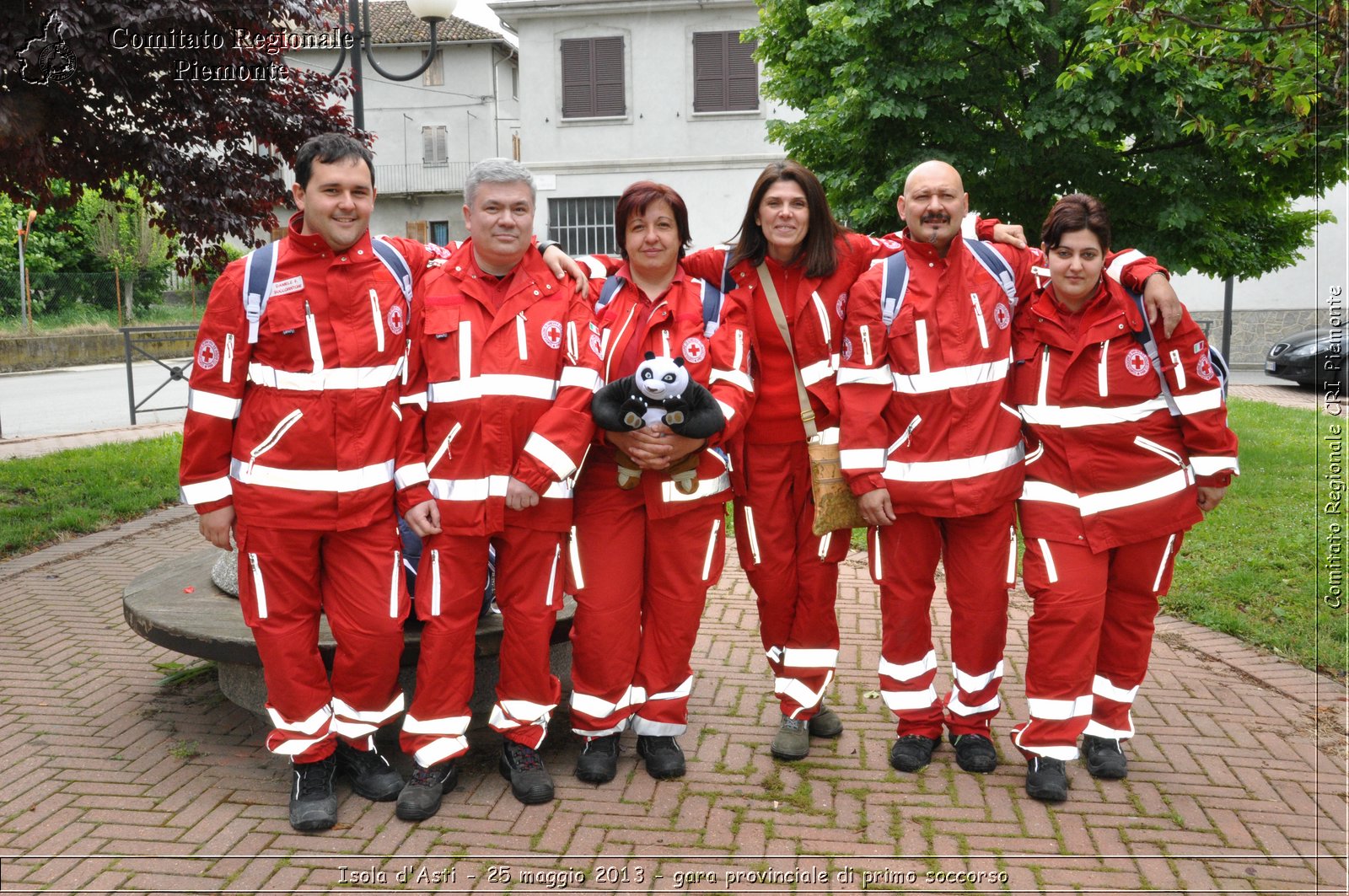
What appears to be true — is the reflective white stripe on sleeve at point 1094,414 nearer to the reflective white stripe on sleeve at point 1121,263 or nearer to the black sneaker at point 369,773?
the reflective white stripe on sleeve at point 1121,263

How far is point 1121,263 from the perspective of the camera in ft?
12.9

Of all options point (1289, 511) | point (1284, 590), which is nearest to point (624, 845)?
point (1284, 590)

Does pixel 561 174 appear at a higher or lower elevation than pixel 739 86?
lower

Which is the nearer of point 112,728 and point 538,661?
point 538,661

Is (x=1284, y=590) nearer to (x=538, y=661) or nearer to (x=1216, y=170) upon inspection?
(x=1216, y=170)

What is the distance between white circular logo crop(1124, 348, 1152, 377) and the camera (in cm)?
382

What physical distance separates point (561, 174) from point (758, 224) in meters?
22.4

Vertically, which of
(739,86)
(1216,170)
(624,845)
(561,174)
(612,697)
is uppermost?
(739,86)

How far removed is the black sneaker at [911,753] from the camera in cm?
409

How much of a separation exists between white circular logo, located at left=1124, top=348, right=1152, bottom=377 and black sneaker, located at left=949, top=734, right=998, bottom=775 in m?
1.56

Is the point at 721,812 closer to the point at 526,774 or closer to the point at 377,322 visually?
the point at 526,774

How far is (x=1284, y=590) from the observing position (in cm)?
622

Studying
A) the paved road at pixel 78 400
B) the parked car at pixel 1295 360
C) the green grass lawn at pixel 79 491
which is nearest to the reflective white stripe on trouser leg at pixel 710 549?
the green grass lawn at pixel 79 491

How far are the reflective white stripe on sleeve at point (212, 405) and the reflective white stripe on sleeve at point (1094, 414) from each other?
9.75 ft
